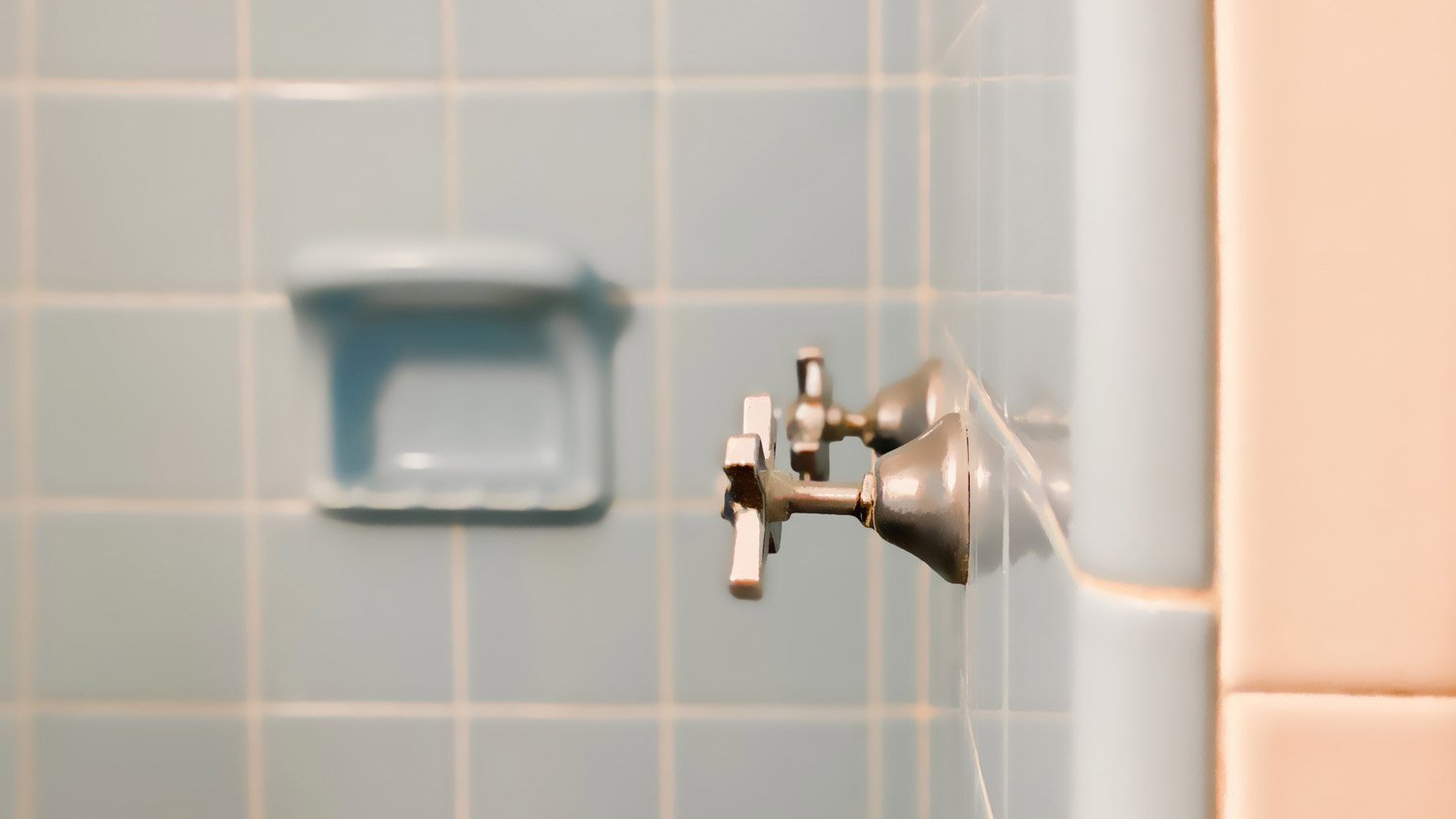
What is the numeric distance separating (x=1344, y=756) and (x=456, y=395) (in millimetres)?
776

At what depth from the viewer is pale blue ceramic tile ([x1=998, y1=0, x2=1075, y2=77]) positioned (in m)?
0.19

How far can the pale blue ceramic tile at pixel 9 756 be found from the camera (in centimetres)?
91

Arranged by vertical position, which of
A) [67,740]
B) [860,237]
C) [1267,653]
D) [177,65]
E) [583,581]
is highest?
[177,65]

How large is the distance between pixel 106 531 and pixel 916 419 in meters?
0.67

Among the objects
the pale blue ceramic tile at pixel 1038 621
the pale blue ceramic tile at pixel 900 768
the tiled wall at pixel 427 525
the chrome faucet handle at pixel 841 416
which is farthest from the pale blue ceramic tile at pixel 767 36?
the pale blue ceramic tile at pixel 1038 621

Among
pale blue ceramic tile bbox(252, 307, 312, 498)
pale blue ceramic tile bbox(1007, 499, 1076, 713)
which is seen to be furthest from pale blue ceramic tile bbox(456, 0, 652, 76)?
pale blue ceramic tile bbox(1007, 499, 1076, 713)

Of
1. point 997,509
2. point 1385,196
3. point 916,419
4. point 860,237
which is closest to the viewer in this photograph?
point 1385,196

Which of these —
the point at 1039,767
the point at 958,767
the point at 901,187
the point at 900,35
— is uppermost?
the point at 900,35

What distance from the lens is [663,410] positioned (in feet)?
2.82

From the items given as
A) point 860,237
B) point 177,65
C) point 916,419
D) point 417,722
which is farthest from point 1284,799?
point 177,65

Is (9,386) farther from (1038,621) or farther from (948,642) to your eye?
(1038,621)

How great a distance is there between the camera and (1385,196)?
0.48ft

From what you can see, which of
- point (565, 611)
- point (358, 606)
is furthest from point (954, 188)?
point (358, 606)

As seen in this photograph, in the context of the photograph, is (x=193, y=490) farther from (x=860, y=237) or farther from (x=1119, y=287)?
(x=1119, y=287)
